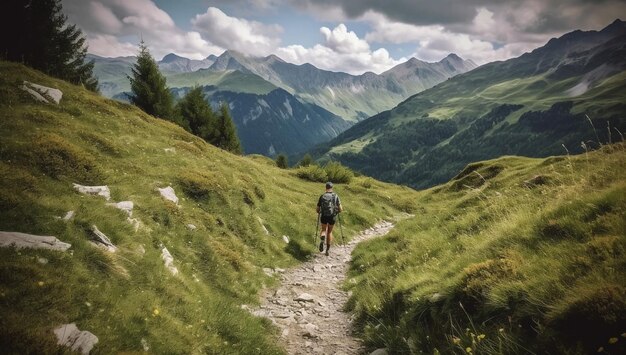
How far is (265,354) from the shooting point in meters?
8.38

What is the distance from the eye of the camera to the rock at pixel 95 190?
39.1 feet

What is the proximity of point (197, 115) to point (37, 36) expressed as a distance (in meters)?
24.9

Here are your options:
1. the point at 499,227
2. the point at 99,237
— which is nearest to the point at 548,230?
the point at 499,227

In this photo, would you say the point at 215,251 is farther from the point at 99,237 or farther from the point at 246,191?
the point at 246,191

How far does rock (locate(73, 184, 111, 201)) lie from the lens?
11916 mm

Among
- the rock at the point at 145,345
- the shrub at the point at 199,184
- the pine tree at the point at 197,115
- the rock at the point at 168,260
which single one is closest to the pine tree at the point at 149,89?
the pine tree at the point at 197,115

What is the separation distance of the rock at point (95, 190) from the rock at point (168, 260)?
125 inches

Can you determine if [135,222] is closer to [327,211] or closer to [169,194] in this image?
[169,194]

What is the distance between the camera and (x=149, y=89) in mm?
54906

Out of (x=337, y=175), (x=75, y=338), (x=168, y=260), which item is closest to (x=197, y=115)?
(x=337, y=175)

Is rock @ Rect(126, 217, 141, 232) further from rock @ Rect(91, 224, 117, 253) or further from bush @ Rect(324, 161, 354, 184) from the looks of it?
bush @ Rect(324, 161, 354, 184)

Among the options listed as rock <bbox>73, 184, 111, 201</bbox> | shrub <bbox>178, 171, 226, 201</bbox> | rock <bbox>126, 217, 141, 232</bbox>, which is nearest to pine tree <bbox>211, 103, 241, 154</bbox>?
shrub <bbox>178, 171, 226, 201</bbox>

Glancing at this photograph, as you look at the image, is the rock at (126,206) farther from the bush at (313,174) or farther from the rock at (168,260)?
the bush at (313,174)

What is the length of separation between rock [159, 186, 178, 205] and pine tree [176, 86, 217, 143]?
1936 inches
